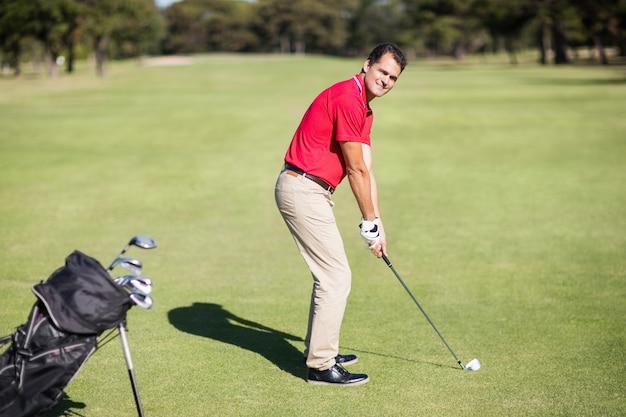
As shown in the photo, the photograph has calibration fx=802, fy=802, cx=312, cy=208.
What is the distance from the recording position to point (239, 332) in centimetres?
678

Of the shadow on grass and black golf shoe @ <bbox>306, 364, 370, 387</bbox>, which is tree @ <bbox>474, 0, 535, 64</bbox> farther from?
the shadow on grass

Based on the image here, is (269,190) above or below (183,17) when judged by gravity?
below

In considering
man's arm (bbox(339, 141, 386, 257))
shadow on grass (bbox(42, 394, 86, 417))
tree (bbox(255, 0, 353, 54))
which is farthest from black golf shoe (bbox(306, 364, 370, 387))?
tree (bbox(255, 0, 353, 54))

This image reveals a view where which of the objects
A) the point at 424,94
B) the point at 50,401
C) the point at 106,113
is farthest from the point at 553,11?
the point at 50,401

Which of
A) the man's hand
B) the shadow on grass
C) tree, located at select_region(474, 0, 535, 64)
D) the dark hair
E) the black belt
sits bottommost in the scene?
the shadow on grass

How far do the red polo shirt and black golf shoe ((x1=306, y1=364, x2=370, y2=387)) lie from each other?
1288 mm

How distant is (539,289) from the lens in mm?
8367

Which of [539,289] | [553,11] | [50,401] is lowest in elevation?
[539,289]

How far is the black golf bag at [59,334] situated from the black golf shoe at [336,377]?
1842 mm

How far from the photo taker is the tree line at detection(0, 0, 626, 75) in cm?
6806

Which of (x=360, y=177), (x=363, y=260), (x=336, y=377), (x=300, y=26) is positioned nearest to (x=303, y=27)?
(x=300, y=26)

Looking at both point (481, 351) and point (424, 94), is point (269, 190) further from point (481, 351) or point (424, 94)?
point (424, 94)

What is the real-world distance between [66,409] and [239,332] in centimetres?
199

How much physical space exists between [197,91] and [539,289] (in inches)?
1253
